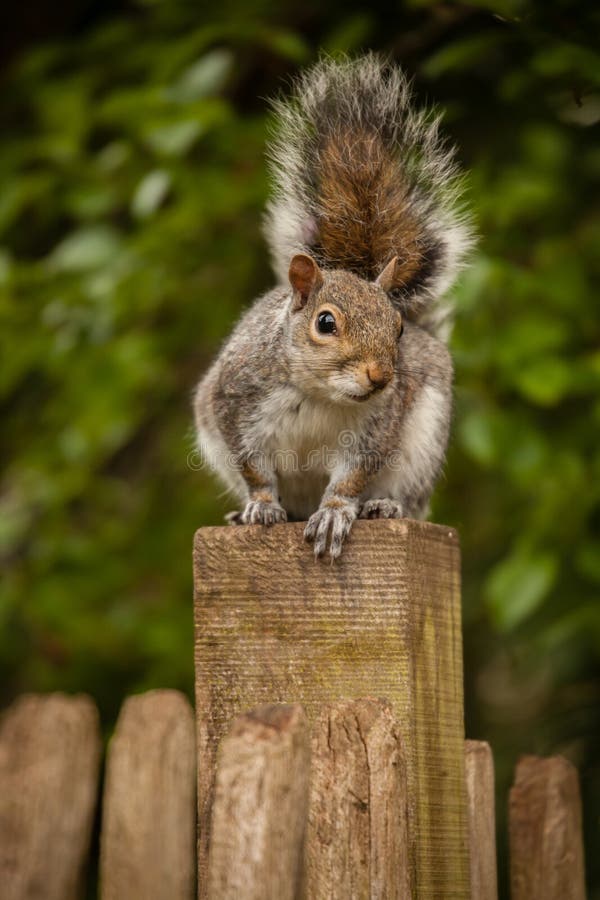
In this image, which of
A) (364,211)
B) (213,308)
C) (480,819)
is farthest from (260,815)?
(213,308)

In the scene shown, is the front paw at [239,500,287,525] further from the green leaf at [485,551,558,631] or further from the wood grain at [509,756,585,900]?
the green leaf at [485,551,558,631]

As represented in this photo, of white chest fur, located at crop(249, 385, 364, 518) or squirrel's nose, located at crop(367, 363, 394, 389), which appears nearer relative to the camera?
squirrel's nose, located at crop(367, 363, 394, 389)

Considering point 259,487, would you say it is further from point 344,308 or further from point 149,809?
point 149,809

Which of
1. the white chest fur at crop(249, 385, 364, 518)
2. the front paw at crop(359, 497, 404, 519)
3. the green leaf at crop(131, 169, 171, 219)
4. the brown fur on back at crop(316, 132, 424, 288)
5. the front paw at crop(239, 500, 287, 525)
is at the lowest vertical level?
the front paw at crop(239, 500, 287, 525)

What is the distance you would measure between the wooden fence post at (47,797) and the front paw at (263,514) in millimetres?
561

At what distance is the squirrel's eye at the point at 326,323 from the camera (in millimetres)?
1706

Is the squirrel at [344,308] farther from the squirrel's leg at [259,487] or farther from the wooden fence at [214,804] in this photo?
the wooden fence at [214,804]

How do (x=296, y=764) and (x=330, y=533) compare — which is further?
(x=330, y=533)

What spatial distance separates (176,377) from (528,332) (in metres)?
1.38

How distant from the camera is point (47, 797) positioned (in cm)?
106

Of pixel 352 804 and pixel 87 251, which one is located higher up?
pixel 87 251

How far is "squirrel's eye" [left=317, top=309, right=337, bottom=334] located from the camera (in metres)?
1.71

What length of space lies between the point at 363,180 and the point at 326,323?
0.94 feet

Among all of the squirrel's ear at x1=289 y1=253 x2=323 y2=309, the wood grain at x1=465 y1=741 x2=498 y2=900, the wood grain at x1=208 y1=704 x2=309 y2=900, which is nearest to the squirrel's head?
the squirrel's ear at x1=289 y1=253 x2=323 y2=309
